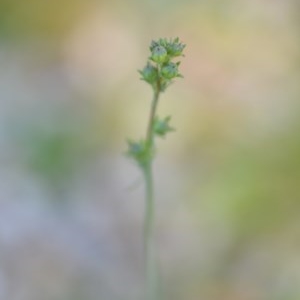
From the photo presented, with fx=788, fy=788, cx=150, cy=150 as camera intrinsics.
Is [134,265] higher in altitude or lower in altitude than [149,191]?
higher

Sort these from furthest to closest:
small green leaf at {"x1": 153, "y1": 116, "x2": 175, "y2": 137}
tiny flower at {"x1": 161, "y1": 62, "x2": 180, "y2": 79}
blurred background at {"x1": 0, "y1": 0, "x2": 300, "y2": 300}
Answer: blurred background at {"x1": 0, "y1": 0, "x2": 300, "y2": 300}, small green leaf at {"x1": 153, "y1": 116, "x2": 175, "y2": 137}, tiny flower at {"x1": 161, "y1": 62, "x2": 180, "y2": 79}

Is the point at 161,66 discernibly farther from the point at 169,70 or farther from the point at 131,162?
the point at 131,162

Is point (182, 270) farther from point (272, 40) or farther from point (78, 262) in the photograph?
point (272, 40)

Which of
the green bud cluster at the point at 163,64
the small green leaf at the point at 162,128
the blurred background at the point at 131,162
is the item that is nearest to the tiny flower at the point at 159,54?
the green bud cluster at the point at 163,64

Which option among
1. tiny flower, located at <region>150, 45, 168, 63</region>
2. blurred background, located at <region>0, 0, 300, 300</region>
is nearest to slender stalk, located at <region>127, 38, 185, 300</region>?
tiny flower, located at <region>150, 45, 168, 63</region>

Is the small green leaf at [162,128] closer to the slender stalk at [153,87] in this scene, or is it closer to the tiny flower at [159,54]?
the slender stalk at [153,87]

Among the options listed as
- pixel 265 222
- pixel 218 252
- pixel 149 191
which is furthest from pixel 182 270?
pixel 149 191

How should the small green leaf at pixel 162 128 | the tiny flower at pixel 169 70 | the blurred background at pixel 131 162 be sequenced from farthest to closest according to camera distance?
1. the blurred background at pixel 131 162
2. the small green leaf at pixel 162 128
3. the tiny flower at pixel 169 70

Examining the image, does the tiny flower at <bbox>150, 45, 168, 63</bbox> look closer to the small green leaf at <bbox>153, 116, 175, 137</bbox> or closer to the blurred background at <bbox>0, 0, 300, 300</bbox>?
the small green leaf at <bbox>153, 116, 175, 137</bbox>
